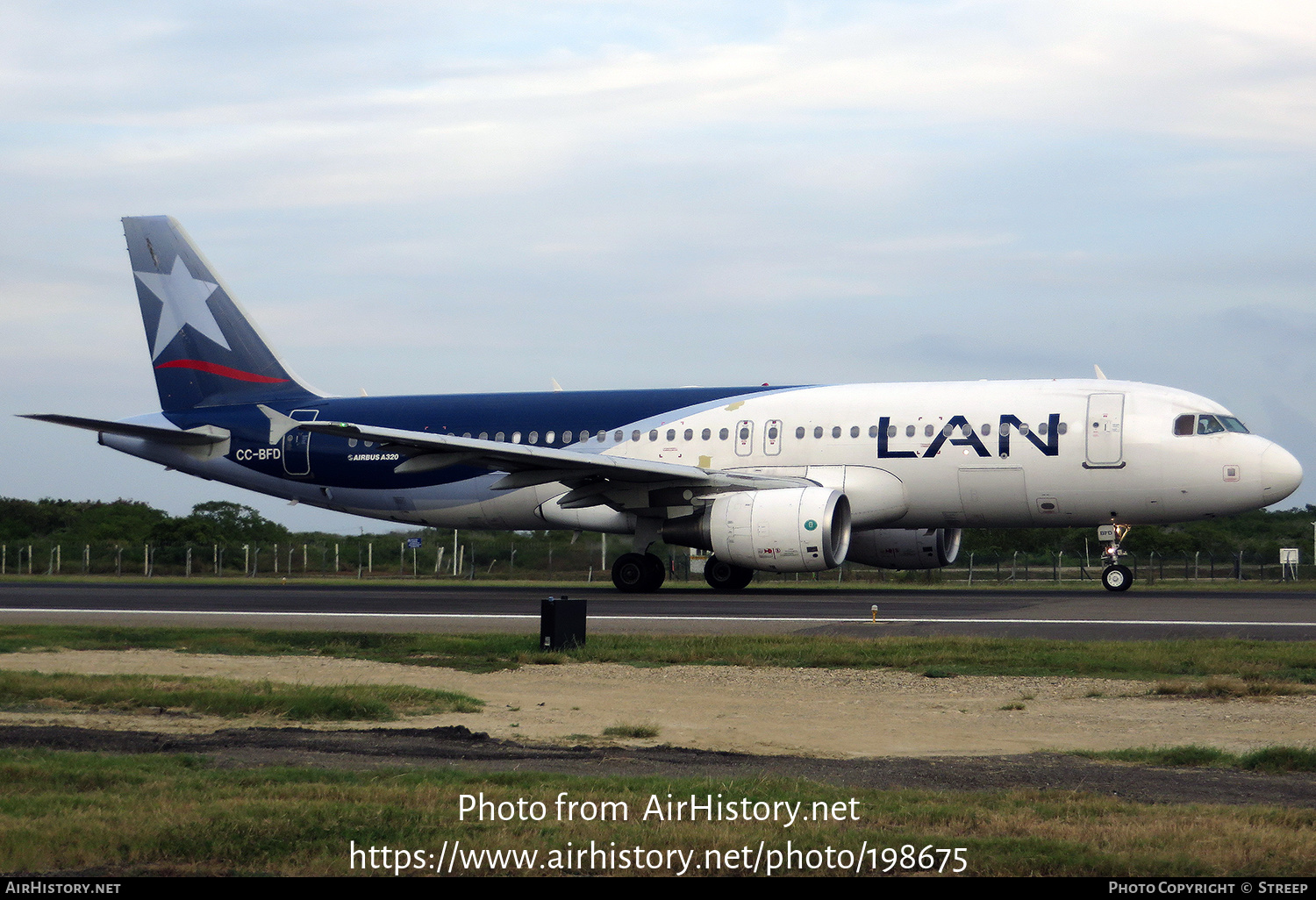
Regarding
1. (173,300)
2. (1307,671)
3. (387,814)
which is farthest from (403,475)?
(387,814)

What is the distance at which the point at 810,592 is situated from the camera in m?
27.1

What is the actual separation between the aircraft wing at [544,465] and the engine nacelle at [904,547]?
10.7ft

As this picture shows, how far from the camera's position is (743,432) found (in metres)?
26.6

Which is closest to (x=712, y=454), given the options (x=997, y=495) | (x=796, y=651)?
(x=997, y=495)

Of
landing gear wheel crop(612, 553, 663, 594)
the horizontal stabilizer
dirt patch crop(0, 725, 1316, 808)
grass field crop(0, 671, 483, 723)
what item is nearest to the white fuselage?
landing gear wheel crop(612, 553, 663, 594)

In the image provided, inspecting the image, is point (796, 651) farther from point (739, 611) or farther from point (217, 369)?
point (217, 369)

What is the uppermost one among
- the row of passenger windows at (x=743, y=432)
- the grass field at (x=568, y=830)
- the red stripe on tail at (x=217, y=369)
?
the red stripe on tail at (x=217, y=369)

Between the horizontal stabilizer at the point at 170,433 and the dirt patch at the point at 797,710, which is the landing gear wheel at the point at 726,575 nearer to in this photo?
the horizontal stabilizer at the point at 170,433

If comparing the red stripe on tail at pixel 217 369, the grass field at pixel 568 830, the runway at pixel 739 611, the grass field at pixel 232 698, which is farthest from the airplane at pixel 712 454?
the grass field at pixel 568 830

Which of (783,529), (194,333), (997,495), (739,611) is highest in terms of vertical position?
(194,333)

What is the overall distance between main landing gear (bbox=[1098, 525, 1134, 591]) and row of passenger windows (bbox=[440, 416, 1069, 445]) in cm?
218

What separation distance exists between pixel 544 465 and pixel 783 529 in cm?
495

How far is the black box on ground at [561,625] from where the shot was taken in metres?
14.8

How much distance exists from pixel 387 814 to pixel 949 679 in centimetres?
740
